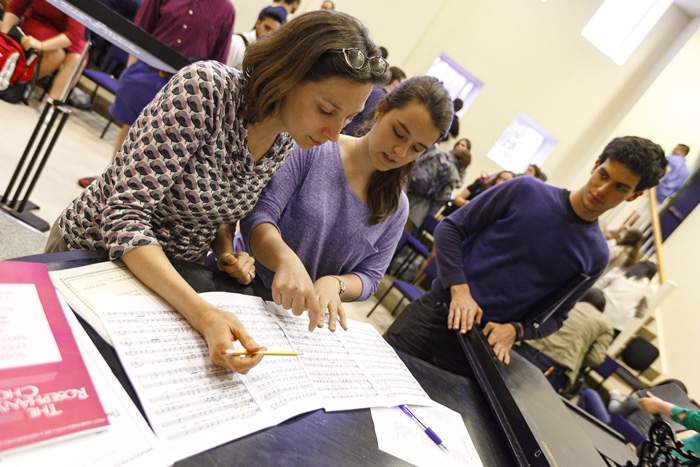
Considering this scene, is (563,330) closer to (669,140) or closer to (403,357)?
(403,357)

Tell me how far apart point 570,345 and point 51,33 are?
4.94 metres

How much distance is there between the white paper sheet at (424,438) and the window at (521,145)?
7.39m

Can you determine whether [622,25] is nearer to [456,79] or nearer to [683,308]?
[456,79]

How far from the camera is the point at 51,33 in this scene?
3.25m

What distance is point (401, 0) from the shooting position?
670 cm

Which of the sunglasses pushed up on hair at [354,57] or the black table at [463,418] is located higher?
the sunglasses pushed up on hair at [354,57]

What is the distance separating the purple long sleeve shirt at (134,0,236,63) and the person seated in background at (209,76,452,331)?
1888 millimetres

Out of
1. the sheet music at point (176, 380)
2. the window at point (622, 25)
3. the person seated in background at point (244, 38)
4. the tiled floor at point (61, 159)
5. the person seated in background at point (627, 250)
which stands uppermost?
the window at point (622, 25)

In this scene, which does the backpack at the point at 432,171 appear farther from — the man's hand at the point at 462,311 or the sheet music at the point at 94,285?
the sheet music at the point at 94,285

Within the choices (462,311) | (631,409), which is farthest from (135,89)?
(631,409)

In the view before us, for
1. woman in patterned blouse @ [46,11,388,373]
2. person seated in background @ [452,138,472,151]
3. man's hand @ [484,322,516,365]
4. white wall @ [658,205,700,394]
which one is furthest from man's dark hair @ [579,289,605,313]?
woman in patterned blouse @ [46,11,388,373]

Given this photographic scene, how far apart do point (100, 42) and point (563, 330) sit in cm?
613

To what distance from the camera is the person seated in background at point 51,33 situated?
118 inches

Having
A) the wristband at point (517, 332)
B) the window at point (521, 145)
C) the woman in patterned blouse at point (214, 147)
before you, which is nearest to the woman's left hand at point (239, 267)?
the woman in patterned blouse at point (214, 147)
